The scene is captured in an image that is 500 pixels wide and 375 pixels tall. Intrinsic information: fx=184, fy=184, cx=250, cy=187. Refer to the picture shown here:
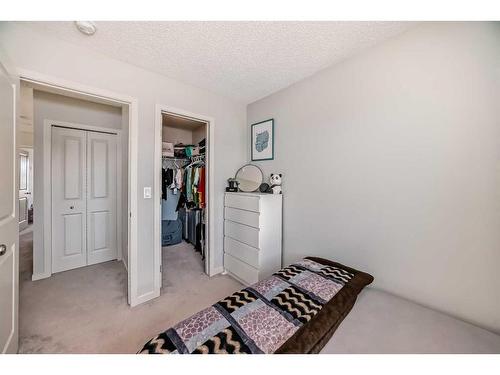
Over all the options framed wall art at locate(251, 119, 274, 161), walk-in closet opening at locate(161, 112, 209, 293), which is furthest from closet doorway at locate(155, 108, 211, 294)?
framed wall art at locate(251, 119, 274, 161)

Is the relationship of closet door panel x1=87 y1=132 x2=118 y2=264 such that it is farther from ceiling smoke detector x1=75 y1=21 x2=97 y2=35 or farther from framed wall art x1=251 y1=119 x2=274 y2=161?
framed wall art x1=251 y1=119 x2=274 y2=161

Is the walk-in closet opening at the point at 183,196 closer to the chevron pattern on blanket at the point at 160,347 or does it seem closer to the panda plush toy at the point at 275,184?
the panda plush toy at the point at 275,184

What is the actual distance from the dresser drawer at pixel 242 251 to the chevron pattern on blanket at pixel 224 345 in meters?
1.17

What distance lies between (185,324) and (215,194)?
158 centimetres

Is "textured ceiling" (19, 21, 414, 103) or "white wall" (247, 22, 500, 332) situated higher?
"textured ceiling" (19, 21, 414, 103)

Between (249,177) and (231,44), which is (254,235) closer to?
(249,177)

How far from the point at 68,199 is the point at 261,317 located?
2902 mm

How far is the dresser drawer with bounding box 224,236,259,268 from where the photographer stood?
6.56ft

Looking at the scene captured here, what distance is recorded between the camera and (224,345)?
0.77 metres

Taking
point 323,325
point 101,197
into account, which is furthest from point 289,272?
point 101,197

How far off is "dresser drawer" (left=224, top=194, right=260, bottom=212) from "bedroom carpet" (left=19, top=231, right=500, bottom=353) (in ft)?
3.03
